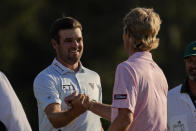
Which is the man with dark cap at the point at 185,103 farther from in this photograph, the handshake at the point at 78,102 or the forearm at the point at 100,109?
the handshake at the point at 78,102

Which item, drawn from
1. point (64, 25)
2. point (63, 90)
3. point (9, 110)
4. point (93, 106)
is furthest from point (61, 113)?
point (9, 110)

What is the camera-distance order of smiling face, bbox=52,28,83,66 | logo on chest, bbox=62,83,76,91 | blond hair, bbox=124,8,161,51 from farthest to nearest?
1. smiling face, bbox=52,28,83,66
2. logo on chest, bbox=62,83,76,91
3. blond hair, bbox=124,8,161,51

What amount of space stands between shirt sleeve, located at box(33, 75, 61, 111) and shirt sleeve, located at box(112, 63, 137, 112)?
1.34m

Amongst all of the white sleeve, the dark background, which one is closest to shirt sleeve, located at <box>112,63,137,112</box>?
the white sleeve

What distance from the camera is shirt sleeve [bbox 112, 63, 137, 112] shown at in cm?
570

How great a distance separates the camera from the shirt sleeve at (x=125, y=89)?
5.70 meters

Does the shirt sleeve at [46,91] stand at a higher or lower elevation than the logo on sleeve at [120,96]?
lower

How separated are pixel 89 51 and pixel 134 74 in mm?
18732

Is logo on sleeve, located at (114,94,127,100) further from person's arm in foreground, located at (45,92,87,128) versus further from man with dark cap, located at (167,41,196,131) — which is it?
man with dark cap, located at (167,41,196,131)

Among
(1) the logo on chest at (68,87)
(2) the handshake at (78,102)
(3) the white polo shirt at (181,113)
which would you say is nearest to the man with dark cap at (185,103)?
(3) the white polo shirt at (181,113)

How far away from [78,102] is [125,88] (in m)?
0.92

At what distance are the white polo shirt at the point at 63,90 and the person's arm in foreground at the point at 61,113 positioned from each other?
0.06 meters

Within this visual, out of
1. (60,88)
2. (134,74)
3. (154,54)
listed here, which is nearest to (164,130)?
(134,74)

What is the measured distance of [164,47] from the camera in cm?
2450
